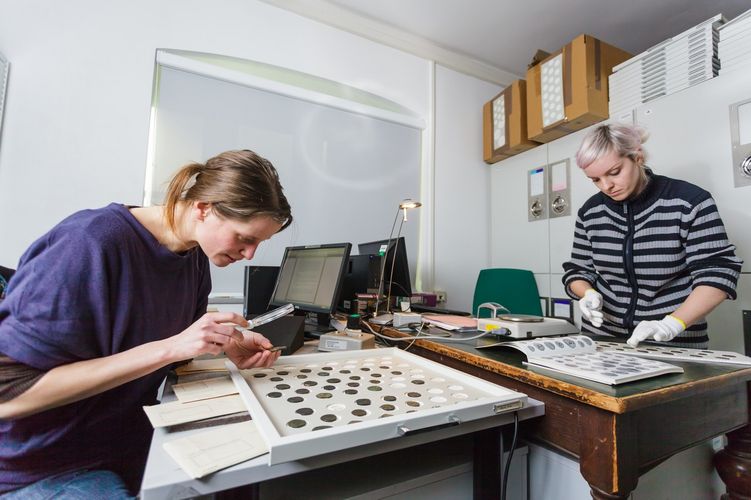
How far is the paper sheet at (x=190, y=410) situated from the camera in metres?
0.56

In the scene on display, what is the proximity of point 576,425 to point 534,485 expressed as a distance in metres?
0.26

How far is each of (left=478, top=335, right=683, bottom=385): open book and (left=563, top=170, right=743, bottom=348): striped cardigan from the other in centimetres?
61

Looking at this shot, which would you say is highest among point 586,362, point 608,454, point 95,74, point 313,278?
point 95,74

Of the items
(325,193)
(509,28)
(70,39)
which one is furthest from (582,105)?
(70,39)

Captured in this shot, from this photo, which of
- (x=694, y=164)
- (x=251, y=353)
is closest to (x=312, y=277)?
(x=251, y=353)

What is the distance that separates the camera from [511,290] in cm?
219

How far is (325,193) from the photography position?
2406mm

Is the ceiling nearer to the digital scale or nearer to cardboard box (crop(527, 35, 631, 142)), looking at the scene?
cardboard box (crop(527, 35, 631, 142))

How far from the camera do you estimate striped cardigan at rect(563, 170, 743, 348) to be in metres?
1.22

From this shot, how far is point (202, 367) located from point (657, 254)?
A: 1.58 meters

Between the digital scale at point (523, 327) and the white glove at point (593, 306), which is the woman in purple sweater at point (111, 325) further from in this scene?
the white glove at point (593, 306)

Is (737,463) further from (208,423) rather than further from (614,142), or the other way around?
(208,423)

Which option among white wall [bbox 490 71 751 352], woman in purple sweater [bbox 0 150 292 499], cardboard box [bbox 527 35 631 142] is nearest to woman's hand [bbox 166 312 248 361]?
woman in purple sweater [bbox 0 150 292 499]

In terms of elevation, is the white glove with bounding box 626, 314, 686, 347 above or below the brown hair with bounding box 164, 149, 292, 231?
below
